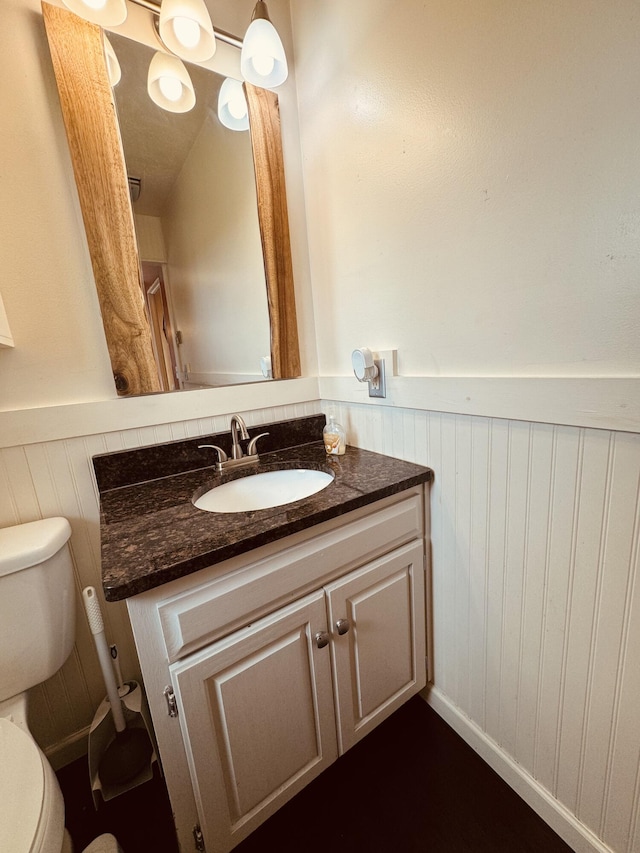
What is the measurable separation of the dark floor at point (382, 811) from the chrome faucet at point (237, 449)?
92 centimetres

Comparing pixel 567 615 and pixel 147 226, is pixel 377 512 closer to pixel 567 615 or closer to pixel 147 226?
pixel 567 615

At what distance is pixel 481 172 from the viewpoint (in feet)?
2.38

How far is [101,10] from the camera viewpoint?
0.82 meters

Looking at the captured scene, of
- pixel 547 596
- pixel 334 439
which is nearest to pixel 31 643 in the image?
pixel 334 439

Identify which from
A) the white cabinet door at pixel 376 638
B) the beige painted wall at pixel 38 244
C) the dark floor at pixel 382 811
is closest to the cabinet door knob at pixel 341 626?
the white cabinet door at pixel 376 638

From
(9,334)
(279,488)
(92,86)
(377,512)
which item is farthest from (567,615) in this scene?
(92,86)

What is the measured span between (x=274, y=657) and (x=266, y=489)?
0.47 metres

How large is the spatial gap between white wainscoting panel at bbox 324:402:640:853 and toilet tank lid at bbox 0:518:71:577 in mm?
947

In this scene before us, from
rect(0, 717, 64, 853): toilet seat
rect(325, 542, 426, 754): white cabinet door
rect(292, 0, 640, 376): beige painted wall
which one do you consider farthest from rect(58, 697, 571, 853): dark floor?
rect(292, 0, 640, 376): beige painted wall

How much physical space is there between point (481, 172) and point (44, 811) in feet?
4.61

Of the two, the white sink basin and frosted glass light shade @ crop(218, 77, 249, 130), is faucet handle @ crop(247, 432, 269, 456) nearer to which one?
the white sink basin

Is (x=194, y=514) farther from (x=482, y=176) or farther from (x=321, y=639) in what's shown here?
(x=482, y=176)

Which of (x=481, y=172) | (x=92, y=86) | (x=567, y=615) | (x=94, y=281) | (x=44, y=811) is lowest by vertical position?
(x=44, y=811)

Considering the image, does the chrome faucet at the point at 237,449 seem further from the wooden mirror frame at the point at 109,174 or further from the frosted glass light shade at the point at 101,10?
the frosted glass light shade at the point at 101,10
